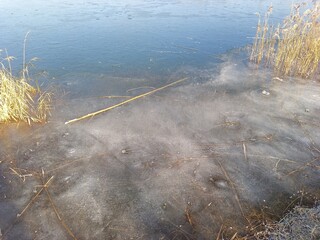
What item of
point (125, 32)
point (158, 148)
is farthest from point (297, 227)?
point (125, 32)

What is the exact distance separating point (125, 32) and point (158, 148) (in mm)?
6541

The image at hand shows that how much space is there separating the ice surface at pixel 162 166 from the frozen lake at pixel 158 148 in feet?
0.06

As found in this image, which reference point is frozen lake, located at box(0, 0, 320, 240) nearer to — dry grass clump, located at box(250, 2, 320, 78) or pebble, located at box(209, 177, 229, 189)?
pebble, located at box(209, 177, 229, 189)

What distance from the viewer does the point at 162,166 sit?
3973 mm

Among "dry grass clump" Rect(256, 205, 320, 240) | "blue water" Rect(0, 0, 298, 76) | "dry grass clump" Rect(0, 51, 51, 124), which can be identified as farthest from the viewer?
"blue water" Rect(0, 0, 298, 76)

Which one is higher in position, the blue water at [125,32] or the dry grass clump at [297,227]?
the blue water at [125,32]

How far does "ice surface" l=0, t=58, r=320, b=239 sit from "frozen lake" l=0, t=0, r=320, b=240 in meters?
0.02

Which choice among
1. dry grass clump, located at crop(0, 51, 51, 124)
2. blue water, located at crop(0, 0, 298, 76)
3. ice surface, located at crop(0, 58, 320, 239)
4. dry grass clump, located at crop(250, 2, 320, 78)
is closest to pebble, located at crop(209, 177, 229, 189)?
ice surface, located at crop(0, 58, 320, 239)

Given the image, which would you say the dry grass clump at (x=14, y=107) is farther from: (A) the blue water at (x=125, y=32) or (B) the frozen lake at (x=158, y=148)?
(A) the blue water at (x=125, y=32)

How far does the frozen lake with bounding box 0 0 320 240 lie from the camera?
322cm

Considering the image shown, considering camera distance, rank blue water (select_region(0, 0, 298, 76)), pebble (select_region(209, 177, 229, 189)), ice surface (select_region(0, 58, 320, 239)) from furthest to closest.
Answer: blue water (select_region(0, 0, 298, 76)), pebble (select_region(209, 177, 229, 189)), ice surface (select_region(0, 58, 320, 239))

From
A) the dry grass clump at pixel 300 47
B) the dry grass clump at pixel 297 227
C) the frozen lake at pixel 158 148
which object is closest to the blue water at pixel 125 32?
the frozen lake at pixel 158 148

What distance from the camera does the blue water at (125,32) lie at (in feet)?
25.0

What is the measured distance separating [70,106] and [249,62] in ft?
17.0
